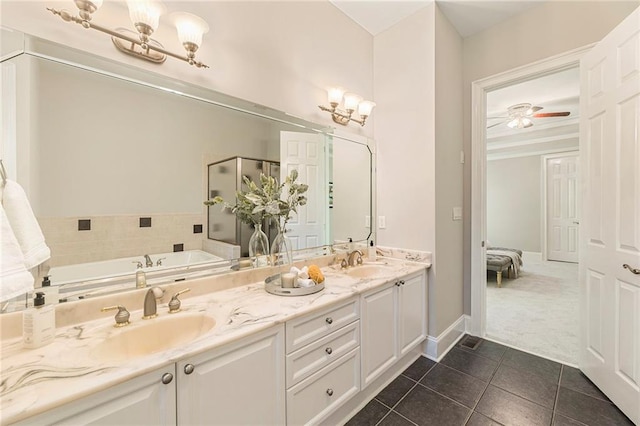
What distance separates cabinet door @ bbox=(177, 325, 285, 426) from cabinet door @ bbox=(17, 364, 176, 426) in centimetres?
4

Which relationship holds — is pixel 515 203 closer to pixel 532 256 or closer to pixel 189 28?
pixel 532 256

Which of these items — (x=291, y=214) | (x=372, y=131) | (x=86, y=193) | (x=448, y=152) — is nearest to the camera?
(x=86, y=193)

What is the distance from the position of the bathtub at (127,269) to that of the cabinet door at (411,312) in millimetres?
1324

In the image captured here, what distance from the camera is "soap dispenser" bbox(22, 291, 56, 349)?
94 centimetres

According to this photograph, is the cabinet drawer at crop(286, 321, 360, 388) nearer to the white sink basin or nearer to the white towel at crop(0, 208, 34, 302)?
the white sink basin

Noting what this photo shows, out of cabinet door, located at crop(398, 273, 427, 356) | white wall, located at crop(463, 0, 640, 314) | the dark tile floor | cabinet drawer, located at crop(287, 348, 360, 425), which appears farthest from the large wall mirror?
white wall, located at crop(463, 0, 640, 314)

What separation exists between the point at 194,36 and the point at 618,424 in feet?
10.5

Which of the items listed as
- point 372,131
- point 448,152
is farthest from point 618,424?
point 372,131

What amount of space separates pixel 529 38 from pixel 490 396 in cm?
295

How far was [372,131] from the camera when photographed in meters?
2.70

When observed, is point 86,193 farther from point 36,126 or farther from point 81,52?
point 81,52

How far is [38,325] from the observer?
3.13 ft

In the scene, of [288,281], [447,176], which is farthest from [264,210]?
[447,176]

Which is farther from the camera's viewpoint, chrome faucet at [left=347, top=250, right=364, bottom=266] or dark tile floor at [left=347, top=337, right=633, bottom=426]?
chrome faucet at [left=347, top=250, right=364, bottom=266]
